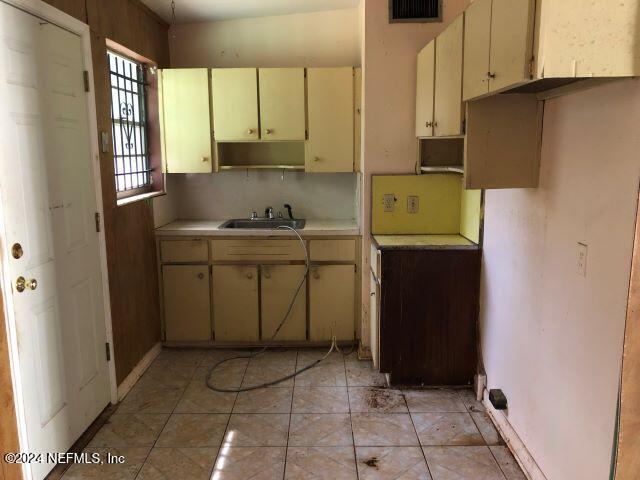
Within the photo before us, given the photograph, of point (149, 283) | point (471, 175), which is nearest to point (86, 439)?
point (149, 283)

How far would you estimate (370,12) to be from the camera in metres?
3.33

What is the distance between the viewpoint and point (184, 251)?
3.77 metres

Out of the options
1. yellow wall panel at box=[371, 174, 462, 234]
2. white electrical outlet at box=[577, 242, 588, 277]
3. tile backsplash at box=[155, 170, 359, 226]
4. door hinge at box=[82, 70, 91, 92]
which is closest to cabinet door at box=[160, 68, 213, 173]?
tile backsplash at box=[155, 170, 359, 226]

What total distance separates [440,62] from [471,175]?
0.89 m

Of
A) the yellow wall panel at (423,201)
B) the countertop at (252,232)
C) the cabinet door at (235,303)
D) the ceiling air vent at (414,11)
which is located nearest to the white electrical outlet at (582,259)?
the yellow wall panel at (423,201)

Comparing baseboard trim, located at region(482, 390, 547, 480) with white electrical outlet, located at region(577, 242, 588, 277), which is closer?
white electrical outlet, located at region(577, 242, 588, 277)

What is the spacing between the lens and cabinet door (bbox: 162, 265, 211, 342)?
3.79m

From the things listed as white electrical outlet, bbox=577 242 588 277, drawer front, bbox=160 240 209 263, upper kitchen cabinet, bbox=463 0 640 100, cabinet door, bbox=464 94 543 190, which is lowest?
drawer front, bbox=160 240 209 263

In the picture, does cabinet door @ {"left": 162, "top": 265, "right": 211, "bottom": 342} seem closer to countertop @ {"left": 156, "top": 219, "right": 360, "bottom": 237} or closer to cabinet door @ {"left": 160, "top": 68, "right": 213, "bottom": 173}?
countertop @ {"left": 156, "top": 219, "right": 360, "bottom": 237}

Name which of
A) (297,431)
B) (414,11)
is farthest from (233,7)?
(297,431)

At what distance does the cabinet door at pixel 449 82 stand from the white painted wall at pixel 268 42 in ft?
4.28

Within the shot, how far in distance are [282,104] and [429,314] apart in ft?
6.05

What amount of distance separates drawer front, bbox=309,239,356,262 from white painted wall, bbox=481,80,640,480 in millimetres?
1283

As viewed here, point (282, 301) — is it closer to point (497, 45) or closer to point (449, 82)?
point (449, 82)
